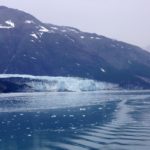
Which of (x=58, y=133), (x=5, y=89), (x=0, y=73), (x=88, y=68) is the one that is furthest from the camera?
(x=88, y=68)

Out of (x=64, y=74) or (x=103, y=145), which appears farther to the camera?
(x=64, y=74)

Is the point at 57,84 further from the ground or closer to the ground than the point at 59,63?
closer to the ground

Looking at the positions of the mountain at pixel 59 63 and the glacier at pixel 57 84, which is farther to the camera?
the mountain at pixel 59 63

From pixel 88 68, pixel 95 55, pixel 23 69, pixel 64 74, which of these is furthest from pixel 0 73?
pixel 95 55

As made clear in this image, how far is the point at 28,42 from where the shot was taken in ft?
632

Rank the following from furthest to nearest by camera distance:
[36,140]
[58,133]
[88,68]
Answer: [88,68], [58,133], [36,140]

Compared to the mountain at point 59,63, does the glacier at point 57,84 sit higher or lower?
lower

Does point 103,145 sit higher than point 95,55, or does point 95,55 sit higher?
point 95,55

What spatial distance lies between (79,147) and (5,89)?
336 feet

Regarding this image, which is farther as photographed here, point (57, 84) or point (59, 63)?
point (59, 63)

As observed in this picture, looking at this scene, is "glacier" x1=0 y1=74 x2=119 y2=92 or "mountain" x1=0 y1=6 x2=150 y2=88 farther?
"mountain" x1=0 y1=6 x2=150 y2=88

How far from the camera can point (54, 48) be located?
196125mm

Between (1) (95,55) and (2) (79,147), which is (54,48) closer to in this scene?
(1) (95,55)

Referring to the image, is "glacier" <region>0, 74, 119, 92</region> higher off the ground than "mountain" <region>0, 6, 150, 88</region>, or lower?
lower
